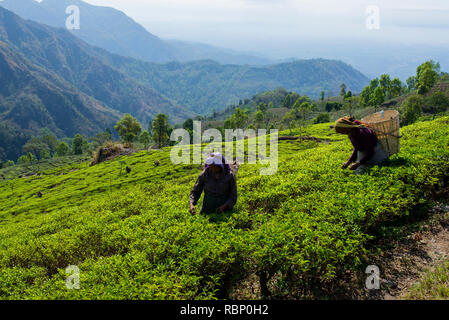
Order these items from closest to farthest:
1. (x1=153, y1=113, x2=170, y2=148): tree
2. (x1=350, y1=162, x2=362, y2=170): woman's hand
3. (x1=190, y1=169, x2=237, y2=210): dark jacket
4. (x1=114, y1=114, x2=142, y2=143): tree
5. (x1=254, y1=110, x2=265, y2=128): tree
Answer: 1. (x1=190, y1=169, x2=237, y2=210): dark jacket
2. (x1=350, y1=162, x2=362, y2=170): woman's hand
3. (x1=114, y1=114, x2=142, y2=143): tree
4. (x1=153, y1=113, x2=170, y2=148): tree
5. (x1=254, y1=110, x2=265, y2=128): tree

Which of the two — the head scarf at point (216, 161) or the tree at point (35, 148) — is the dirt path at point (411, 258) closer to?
the head scarf at point (216, 161)

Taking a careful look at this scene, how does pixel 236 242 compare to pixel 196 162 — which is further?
pixel 196 162

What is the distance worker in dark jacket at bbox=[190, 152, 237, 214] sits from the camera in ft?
23.7

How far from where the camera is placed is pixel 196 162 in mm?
34562

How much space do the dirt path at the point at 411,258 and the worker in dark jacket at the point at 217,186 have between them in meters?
4.07

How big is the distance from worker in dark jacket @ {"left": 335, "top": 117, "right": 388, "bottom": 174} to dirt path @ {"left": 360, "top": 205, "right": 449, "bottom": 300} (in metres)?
2.38

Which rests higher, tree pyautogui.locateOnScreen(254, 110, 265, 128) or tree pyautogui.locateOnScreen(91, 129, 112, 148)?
tree pyautogui.locateOnScreen(254, 110, 265, 128)

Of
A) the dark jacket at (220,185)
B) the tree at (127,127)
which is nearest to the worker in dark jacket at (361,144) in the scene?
the dark jacket at (220,185)

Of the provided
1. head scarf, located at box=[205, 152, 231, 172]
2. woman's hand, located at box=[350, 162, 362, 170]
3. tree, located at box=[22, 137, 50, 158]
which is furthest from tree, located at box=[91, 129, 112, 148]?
woman's hand, located at box=[350, 162, 362, 170]

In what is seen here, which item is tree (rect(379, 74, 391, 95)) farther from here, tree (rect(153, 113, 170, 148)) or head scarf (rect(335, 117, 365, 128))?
head scarf (rect(335, 117, 365, 128))

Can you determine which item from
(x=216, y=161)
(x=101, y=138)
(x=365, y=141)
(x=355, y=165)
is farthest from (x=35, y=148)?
(x=365, y=141)

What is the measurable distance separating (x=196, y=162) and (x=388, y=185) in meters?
28.4
